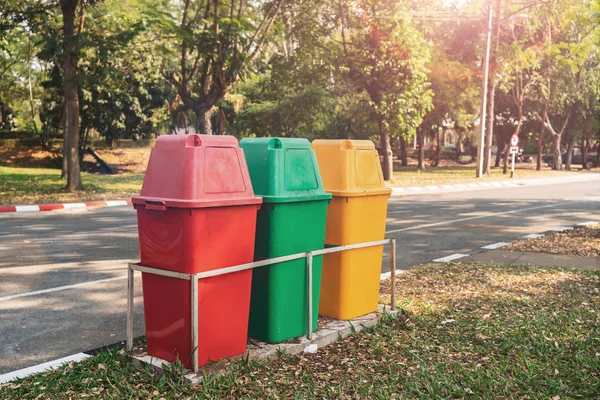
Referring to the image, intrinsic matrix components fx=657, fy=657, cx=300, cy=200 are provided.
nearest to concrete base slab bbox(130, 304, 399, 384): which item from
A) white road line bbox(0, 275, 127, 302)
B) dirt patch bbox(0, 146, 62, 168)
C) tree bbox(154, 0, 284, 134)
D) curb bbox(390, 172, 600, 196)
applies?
white road line bbox(0, 275, 127, 302)

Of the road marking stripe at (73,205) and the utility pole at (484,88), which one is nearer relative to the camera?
the road marking stripe at (73,205)

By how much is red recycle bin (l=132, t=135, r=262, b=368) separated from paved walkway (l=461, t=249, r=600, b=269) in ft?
18.2

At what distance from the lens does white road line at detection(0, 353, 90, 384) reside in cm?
431

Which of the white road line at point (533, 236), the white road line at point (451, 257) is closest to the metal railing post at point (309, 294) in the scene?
the white road line at point (451, 257)

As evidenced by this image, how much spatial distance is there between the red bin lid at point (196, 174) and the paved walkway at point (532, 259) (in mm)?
5657

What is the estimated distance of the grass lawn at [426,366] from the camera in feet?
13.2

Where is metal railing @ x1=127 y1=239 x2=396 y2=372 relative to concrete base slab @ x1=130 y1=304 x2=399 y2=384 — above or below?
above

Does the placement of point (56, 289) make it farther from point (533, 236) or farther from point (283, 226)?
point (533, 236)

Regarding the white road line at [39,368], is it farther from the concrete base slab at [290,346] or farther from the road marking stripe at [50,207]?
the road marking stripe at [50,207]

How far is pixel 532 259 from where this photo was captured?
30.5 feet

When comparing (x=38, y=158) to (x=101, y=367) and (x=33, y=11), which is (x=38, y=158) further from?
(x=101, y=367)

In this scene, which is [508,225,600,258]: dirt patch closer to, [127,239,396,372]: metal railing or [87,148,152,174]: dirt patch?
[127,239,396,372]: metal railing

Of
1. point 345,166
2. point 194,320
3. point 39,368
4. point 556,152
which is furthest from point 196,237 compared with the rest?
point 556,152

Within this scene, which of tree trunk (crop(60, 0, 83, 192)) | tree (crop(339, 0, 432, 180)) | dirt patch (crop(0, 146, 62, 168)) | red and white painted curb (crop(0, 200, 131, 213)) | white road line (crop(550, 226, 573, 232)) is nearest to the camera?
white road line (crop(550, 226, 573, 232))
